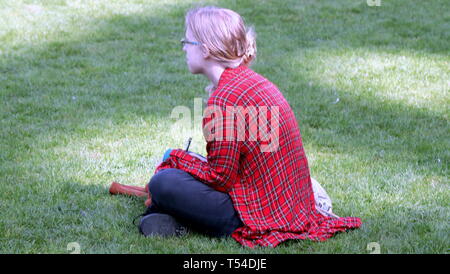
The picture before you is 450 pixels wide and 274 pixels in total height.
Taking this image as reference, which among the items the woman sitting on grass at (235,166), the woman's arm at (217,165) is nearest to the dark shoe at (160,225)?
the woman sitting on grass at (235,166)

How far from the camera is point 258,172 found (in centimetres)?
318

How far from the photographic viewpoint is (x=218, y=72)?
128 inches

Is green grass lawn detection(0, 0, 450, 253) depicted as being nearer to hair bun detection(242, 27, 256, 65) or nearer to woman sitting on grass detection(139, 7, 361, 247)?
woman sitting on grass detection(139, 7, 361, 247)

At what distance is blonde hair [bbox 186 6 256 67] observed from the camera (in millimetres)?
3146

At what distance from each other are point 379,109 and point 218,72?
9.65ft

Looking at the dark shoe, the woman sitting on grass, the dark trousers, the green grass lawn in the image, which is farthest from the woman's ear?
the green grass lawn

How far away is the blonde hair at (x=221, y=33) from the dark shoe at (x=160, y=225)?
2.84ft

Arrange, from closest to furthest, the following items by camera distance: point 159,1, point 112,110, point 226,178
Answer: point 226,178, point 112,110, point 159,1

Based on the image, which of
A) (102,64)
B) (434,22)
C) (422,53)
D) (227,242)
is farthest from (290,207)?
(434,22)

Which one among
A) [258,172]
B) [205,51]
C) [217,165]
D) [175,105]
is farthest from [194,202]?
[175,105]

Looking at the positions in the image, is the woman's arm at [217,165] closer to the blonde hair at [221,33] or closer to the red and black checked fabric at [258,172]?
the red and black checked fabric at [258,172]

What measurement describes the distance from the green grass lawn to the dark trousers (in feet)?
0.36

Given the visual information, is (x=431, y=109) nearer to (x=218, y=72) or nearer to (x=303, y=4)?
(x=218, y=72)

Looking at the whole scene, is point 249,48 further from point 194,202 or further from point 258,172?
point 194,202
